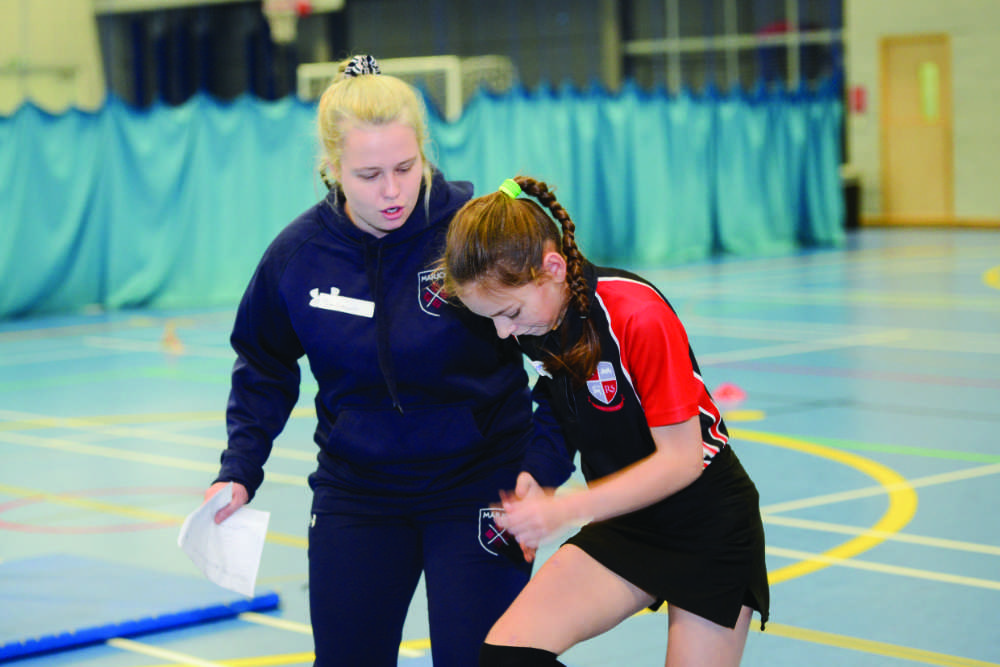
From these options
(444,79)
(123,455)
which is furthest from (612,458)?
(444,79)

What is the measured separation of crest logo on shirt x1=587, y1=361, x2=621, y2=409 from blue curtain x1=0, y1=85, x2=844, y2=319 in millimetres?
11442

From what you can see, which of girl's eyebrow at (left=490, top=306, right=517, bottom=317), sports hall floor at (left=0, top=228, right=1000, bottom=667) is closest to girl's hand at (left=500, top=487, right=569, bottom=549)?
girl's eyebrow at (left=490, top=306, right=517, bottom=317)

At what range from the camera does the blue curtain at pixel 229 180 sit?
14.2 meters

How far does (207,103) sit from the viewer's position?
1492 cm

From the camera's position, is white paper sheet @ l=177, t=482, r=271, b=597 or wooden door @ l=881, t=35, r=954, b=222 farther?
wooden door @ l=881, t=35, r=954, b=222

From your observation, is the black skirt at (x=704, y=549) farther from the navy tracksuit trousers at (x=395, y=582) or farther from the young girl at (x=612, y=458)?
the navy tracksuit trousers at (x=395, y=582)

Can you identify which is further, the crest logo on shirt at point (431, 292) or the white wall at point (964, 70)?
the white wall at point (964, 70)

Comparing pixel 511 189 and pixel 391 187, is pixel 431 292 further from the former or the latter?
pixel 511 189

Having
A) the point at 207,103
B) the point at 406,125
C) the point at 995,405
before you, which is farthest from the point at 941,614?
the point at 207,103

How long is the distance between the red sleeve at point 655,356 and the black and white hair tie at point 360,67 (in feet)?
2.91

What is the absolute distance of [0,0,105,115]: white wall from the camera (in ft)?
77.3

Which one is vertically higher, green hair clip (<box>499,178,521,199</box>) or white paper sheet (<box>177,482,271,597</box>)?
green hair clip (<box>499,178,521,199</box>)

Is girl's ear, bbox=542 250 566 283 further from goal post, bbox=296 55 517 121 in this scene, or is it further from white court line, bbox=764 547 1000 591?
goal post, bbox=296 55 517 121

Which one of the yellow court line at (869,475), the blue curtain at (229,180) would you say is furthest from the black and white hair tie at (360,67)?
the blue curtain at (229,180)
